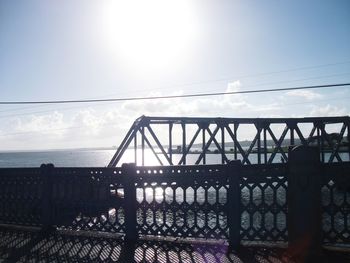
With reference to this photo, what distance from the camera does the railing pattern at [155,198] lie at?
6895mm

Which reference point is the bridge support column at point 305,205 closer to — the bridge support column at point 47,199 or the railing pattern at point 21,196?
the bridge support column at point 47,199

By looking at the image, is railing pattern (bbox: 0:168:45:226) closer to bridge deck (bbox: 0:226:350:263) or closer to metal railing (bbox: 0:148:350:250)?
metal railing (bbox: 0:148:350:250)

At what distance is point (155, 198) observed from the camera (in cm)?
755

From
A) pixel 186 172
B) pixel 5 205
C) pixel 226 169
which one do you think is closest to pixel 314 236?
pixel 226 169

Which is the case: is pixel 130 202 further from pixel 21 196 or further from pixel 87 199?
pixel 21 196

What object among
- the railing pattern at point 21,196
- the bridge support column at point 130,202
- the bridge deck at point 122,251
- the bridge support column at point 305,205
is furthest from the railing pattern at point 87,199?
the bridge support column at point 305,205

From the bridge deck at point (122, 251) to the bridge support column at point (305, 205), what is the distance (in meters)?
0.27

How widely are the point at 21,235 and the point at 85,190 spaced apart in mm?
1796

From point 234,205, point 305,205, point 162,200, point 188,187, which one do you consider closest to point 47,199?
point 162,200

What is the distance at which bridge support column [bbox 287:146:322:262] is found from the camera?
628cm

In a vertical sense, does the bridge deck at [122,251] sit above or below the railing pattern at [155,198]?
below

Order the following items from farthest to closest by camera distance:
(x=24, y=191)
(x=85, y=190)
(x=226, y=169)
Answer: (x=24, y=191) < (x=85, y=190) < (x=226, y=169)

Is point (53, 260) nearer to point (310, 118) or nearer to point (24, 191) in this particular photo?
point (24, 191)

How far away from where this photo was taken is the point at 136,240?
736cm
